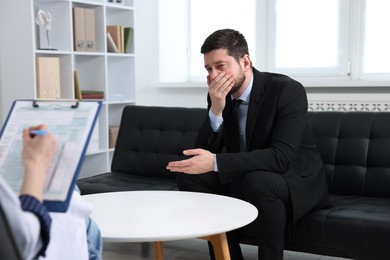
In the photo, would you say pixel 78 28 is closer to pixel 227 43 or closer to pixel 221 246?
pixel 227 43

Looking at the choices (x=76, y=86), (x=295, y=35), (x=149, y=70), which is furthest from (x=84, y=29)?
(x=295, y=35)

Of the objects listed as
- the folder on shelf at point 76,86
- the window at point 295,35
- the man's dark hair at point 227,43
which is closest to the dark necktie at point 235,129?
the man's dark hair at point 227,43

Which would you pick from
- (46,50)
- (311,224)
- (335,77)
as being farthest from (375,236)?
(46,50)

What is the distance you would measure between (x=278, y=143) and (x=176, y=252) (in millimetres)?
1063

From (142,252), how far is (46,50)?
1768mm

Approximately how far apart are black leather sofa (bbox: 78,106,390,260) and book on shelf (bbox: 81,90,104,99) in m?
0.99

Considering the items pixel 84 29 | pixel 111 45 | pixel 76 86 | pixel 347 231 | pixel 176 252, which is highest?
pixel 84 29

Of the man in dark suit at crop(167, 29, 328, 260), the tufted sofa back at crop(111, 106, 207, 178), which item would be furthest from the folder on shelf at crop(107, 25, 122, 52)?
the man in dark suit at crop(167, 29, 328, 260)

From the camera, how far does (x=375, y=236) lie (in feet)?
7.87

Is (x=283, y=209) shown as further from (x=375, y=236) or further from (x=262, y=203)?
(x=375, y=236)

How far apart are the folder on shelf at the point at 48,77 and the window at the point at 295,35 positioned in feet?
3.69

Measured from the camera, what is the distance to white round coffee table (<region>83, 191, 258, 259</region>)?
1761 mm

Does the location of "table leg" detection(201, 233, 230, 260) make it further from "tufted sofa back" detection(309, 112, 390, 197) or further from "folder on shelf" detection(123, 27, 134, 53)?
"folder on shelf" detection(123, 27, 134, 53)

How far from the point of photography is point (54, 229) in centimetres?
133
